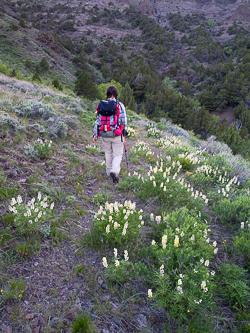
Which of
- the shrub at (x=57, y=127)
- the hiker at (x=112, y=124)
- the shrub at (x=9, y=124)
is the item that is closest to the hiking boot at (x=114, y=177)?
the hiker at (x=112, y=124)

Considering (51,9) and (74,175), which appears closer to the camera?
(74,175)

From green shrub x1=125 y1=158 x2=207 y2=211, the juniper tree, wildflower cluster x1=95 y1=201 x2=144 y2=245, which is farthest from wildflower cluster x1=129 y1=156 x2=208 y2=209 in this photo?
the juniper tree

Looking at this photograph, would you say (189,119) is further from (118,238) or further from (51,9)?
(51,9)

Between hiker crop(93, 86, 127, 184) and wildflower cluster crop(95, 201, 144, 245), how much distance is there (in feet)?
6.87

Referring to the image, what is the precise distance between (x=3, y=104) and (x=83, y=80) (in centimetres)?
1476

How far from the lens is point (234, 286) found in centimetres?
196

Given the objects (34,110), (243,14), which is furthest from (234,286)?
(243,14)

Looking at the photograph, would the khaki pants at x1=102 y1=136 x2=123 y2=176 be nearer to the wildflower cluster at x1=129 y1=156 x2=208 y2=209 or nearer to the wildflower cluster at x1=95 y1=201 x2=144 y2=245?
the wildflower cluster at x1=129 y1=156 x2=208 y2=209

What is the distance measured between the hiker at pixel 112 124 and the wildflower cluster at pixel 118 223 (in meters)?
2.10

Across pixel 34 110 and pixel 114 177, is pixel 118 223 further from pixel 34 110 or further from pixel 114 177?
pixel 34 110

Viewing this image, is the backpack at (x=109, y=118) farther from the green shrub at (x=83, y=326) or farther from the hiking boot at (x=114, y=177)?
the green shrub at (x=83, y=326)

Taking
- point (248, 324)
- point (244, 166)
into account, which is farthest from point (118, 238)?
point (244, 166)

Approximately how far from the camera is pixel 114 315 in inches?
71.1

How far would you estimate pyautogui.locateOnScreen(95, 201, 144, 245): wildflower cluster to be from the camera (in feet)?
7.75
